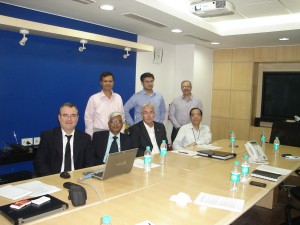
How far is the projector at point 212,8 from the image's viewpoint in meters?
3.19

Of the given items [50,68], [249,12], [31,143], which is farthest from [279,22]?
[31,143]

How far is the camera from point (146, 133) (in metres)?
3.62

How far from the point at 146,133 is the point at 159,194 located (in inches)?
62.8

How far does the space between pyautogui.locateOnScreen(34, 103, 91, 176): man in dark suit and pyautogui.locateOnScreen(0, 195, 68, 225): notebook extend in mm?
989

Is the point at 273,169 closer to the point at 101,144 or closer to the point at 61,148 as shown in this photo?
the point at 101,144

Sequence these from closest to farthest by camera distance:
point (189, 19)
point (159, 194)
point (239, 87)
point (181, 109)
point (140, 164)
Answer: point (159, 194), point (140, 164), point (189, 19), point (181, 109), point (239, 87)

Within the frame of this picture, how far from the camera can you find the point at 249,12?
176 inches

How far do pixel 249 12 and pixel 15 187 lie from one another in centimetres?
406

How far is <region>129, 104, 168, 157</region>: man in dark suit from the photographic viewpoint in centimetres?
359

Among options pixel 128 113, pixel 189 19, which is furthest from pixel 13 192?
pixel 189 19

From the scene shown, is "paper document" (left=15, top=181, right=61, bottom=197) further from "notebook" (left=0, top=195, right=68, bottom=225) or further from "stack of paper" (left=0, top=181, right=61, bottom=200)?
"notebook" (left=0, top=195, right=68, bottom=225)

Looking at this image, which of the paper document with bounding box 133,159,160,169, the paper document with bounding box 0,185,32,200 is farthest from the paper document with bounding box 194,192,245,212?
the paper document with bounding box 0,185,32,200

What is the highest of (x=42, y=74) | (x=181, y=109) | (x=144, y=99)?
(x=42, y=74)

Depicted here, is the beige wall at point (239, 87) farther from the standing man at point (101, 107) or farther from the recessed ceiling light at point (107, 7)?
the recessed ceiling light at point (107, 7)
